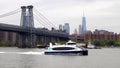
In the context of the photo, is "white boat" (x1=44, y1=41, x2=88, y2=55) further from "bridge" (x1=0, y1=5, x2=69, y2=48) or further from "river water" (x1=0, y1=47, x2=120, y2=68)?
"bridge" (x1=0, y1=5, x2=69, y2=48)

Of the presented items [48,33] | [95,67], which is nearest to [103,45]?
[48,33]

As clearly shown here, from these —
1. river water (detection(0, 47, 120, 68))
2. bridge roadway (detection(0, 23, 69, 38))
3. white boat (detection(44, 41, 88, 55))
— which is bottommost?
river water (detection(0, 47, 120, 68))

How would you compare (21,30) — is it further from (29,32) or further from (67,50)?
(67,50)

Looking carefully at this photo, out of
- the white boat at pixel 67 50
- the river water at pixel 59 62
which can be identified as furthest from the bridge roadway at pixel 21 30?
the river water at pixel 59 62

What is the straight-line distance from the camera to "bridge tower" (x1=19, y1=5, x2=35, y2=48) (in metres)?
126

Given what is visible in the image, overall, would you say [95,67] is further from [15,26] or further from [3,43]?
[3,43]

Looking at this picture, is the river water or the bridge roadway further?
the bridge roadway

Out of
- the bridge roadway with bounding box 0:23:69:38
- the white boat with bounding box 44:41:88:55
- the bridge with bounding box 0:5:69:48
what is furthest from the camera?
the bridge with bounding box 0:5:69:48

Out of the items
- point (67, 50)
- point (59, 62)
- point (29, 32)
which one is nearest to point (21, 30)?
point (29, 32)

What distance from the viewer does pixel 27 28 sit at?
126 meters

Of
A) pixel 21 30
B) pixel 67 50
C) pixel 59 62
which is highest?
pixel 21 30

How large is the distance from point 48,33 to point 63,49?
66034 millimetres

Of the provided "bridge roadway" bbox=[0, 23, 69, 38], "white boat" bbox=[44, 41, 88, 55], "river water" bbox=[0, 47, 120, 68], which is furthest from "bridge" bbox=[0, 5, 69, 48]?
"river water" bbox=[0, 47, 120, 68]

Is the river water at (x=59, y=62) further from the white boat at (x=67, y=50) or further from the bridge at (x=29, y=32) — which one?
the bridge at (x=29, y=32)
